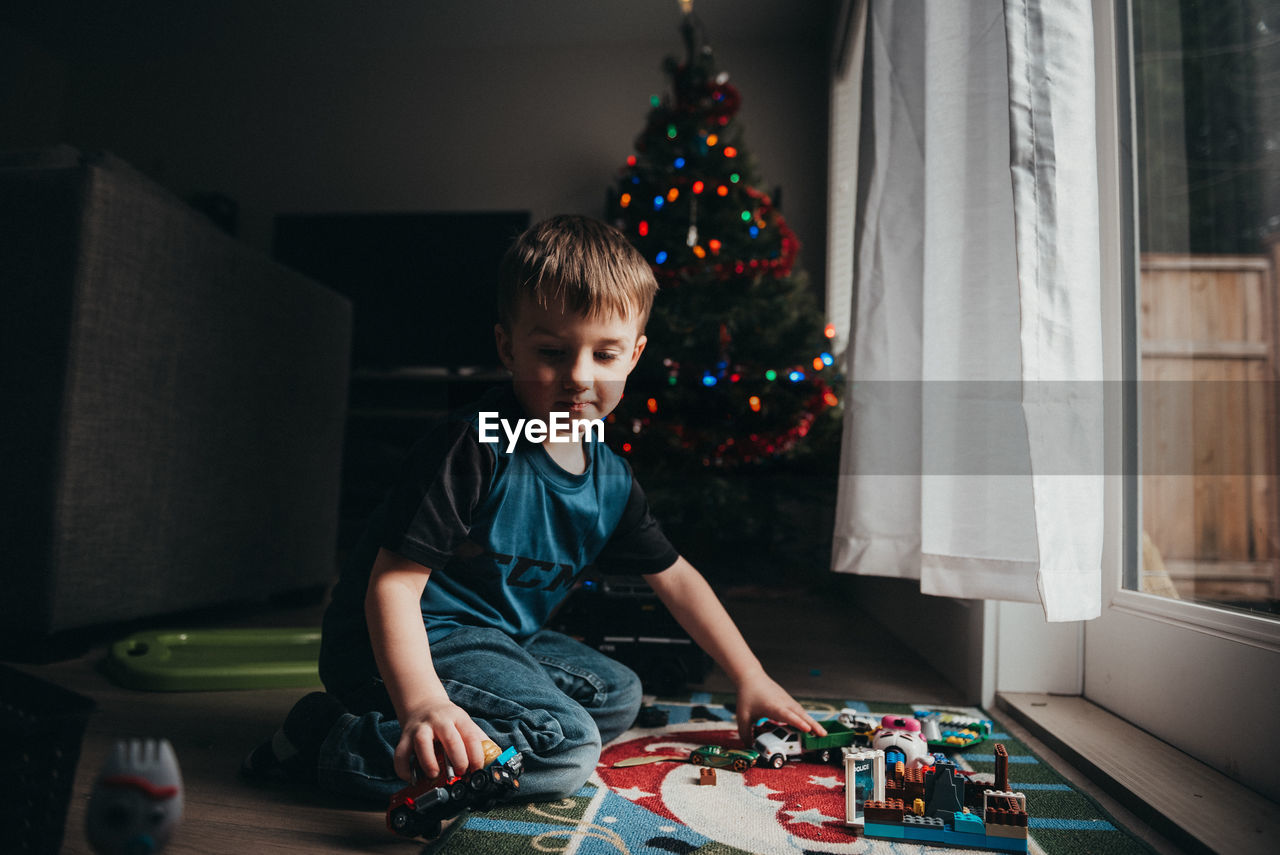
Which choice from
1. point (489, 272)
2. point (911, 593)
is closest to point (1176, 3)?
point (911, 593)

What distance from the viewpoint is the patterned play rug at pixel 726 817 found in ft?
2.01

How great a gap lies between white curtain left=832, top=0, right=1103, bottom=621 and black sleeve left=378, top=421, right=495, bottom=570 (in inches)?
21.6

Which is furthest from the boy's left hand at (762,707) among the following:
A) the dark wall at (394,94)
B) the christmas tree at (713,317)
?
the dark wall at (394,94)

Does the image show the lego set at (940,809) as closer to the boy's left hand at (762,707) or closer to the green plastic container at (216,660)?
the boy's left hand at (762,707)

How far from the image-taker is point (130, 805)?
36 centimetres

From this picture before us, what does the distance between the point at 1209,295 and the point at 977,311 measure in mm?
271

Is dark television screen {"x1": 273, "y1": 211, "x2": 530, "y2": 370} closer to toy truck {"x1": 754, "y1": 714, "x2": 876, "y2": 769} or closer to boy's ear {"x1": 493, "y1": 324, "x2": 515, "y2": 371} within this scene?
boy's ear {"x1": 493, "y1": 324, "x2": 515, "y2": 371}

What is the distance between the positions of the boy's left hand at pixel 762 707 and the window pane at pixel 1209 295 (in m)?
0.48

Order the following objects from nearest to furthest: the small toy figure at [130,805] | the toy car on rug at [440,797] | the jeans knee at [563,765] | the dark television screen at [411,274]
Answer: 1. the small toy figure at [130,805]
2. the toy car on rug at [440,797]
3. the jeans knee at [563,765]
4. the dark television screen at [411,274]

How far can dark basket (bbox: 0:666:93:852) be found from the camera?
430 mm

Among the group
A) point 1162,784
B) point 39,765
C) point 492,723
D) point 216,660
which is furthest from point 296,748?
point 1162,784

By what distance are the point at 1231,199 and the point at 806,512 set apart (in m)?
1.93

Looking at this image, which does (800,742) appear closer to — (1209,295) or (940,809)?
(940,809)

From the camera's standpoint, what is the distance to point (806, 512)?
2748 mm
